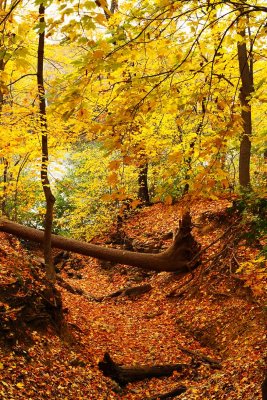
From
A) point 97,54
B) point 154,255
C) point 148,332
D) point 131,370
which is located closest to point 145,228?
point 154,255

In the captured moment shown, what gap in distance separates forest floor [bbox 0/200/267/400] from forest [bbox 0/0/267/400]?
3 cm

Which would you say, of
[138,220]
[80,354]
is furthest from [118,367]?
[138,220]

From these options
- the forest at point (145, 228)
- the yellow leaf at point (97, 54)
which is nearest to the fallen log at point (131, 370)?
the forest at point (145, 228)

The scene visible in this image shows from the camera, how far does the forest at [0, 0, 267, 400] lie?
3.36m

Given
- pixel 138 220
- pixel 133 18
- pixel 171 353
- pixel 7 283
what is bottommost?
pixel 171 353

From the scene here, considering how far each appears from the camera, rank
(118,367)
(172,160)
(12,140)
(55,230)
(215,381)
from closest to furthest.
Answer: (172,160)
(215,381)
(118,367)
(12,140)
(55,230)

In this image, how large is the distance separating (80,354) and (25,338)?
1.20 m

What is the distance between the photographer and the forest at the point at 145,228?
3359 mm

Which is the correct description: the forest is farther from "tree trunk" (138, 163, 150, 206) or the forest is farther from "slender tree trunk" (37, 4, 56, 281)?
"tree trunk" (138, 163, 150, 206)

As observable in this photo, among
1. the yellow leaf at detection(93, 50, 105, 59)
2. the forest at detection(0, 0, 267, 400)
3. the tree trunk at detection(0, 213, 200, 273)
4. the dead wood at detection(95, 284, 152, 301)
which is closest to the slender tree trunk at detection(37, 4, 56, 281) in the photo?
the forest at detection(0, 0, 267, 400)

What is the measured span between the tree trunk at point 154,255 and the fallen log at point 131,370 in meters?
3.87

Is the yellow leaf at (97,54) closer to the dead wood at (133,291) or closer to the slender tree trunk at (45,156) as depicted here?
the slender tree trunk at (45,156)

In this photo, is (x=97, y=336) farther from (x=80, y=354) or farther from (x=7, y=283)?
(x=7, y=283)

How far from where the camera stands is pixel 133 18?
123 inches
